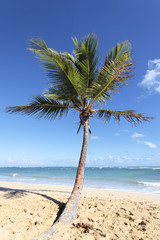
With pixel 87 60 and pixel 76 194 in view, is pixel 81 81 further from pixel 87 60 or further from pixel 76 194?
pixel 76 194

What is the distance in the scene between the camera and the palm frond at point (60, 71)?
14.6 ft

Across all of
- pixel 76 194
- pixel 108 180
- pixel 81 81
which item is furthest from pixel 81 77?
pixel 108 180

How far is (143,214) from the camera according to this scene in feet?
14.9

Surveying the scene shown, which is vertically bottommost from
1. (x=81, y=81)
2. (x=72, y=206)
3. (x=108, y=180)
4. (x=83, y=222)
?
(x=108, y=180)

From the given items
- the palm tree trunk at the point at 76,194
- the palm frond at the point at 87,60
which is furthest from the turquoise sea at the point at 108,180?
the palm frond at the point at 87,60

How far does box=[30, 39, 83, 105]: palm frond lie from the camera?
4.45 m

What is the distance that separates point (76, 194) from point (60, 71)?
3.74 metres

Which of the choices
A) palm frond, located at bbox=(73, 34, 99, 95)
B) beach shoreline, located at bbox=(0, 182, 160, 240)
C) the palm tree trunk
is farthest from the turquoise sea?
palm frond, located at bbox=(73, 34, 99, 95)

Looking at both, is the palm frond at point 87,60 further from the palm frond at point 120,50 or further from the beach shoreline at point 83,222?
the beach shoreline at point 83,222

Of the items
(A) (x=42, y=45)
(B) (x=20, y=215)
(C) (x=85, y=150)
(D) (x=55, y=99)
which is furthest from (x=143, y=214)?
(A) (x=42, y=45)

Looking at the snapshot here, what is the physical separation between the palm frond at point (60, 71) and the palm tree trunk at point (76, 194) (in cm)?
118

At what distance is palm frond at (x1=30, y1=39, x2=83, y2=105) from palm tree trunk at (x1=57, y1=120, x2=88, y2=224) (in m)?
1.18

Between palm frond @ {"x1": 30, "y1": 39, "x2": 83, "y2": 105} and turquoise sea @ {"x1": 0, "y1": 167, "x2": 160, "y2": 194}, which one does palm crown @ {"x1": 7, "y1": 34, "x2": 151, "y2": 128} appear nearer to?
palm frond @ {"x1": 30, "y1": 39, "x2": 83, "y2": 105}

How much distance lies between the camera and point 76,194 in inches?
179
